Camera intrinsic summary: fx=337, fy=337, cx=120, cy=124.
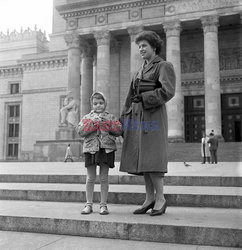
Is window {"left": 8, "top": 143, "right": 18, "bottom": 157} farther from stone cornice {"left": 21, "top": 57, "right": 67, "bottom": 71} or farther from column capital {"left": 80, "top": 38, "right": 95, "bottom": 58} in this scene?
column capital {"left": 80, "top": 38, "right": 95, "bottom": 58}

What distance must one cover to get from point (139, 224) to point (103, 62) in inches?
1005

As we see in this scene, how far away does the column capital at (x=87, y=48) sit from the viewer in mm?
31352

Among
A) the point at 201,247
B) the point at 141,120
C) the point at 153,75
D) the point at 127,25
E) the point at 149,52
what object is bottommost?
the point at 201,247

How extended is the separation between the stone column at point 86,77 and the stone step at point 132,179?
23353 millimetres

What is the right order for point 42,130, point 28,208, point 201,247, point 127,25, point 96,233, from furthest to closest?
1. point 42,130
2. point 127,25
3. point 28,208
4. point 96,233
5. point 201,247

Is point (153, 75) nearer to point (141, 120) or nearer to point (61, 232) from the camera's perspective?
point (141, 120)

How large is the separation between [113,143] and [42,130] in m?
38.9

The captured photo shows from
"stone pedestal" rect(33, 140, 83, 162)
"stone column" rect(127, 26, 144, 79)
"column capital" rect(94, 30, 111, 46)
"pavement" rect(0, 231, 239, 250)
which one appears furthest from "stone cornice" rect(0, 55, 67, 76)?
"pavement" rect(0, 231, 239, 250)

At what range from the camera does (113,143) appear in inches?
195

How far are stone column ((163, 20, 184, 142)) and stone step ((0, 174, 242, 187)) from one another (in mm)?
18207

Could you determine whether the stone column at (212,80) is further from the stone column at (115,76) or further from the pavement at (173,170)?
the pavement at (173,170)

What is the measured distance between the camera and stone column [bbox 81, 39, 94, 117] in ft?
105

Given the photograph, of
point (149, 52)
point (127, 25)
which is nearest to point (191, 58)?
point (127, 25)

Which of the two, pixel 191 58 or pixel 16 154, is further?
pixel 16 154
